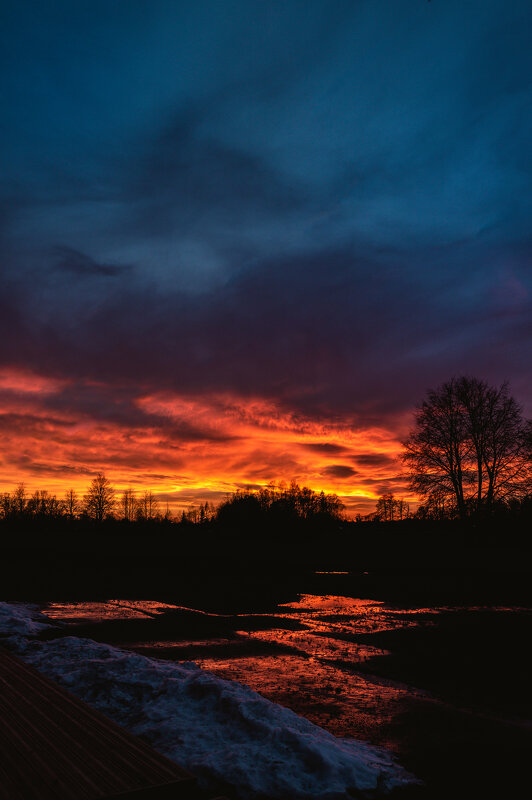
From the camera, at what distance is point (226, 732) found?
13.2 feet

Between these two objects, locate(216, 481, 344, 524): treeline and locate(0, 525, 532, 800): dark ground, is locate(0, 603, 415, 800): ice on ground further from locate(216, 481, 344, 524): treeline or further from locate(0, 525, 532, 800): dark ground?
locate(216, 481, 344, 524): treeline

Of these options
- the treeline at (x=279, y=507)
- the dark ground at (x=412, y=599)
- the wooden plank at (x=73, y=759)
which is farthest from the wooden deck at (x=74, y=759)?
the treeline at (x=279, y=507)

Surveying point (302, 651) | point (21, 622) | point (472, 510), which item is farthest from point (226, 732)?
point (472, 510)

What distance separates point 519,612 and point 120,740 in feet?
40.5

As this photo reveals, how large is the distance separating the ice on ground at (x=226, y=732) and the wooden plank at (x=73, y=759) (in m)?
0.58

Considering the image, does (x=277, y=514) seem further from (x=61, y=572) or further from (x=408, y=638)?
(x=408, y=638)

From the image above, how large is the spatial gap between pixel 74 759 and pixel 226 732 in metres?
1.48

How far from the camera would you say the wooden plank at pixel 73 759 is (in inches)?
103

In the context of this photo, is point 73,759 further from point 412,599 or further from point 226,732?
point 412,599

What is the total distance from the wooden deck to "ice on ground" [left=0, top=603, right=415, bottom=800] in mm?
530

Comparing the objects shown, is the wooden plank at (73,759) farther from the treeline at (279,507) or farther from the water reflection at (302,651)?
the treeline at (279,507)

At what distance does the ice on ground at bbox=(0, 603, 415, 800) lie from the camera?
3.29 meters

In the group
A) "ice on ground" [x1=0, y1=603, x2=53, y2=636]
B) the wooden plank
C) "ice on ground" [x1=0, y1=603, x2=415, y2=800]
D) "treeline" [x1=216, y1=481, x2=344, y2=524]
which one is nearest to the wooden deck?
the wooden plank

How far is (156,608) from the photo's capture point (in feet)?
40.0
